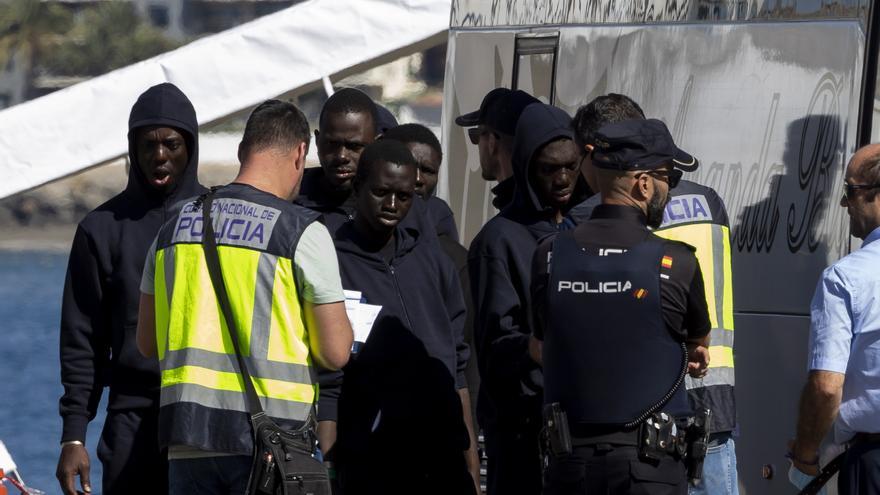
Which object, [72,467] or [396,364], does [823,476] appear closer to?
[396,364]

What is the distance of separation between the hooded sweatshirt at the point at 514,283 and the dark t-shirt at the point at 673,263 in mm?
766

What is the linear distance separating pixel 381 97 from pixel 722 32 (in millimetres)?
29224

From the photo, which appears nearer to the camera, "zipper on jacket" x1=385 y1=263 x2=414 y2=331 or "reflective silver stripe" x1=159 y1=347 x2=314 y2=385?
"reflective silver stripe" x1=159 y1=347 x2=314 y2=385

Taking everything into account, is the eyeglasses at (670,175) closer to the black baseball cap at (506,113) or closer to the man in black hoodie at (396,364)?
the man in black hoodie at (396,364)

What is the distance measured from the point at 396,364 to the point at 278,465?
808mm

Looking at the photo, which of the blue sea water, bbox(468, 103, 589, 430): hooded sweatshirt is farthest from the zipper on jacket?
the blue sea water

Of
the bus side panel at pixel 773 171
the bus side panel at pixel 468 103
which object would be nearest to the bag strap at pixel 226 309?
the bus side panel at pixel 773 171

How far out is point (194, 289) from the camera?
15.3ft

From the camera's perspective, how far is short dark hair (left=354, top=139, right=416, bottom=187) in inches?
210

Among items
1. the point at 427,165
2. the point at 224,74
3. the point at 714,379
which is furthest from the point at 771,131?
the point at 224,74

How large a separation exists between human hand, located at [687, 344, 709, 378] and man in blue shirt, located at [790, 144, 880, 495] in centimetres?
49

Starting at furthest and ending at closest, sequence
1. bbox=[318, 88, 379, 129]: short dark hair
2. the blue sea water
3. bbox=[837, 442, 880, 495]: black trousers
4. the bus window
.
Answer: the blue sea water
the bus window
bbox=[318, 88, 379, 129]: short dark hair
bbox=[837, 442, 880, 495]: black trousers

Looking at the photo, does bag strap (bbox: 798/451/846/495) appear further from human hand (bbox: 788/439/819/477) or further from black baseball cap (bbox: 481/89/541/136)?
black baseball cap (bbox: 481/89/541/136)

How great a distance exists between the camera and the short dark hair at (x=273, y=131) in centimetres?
483
